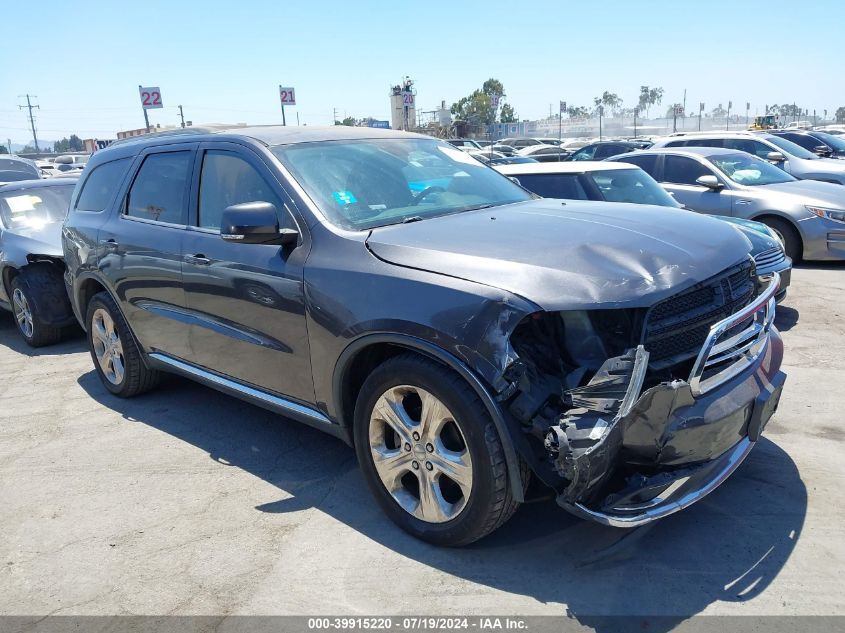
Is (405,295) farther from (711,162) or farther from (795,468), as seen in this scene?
(711,162)

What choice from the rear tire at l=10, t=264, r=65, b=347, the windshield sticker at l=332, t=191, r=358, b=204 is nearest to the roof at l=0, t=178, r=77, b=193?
the rear tire at l=10, t=264, r=65, b=347

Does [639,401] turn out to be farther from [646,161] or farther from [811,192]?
[646,161]

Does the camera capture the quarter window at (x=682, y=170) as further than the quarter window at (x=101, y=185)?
Yes

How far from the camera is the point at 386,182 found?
13.0ft

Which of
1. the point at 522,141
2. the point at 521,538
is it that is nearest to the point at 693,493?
the point at 521,538

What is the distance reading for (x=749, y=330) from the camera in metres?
3.12

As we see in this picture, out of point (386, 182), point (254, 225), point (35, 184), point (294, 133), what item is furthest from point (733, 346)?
point (35, 184)

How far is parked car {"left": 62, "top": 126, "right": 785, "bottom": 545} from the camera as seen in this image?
2686 mm

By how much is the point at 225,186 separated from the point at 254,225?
880mm

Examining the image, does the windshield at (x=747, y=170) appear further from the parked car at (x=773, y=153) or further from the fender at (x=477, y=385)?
the fender at (x=477, y=385)

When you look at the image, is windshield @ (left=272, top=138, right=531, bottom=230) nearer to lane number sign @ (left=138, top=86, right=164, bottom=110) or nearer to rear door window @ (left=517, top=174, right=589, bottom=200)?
rear door window @ (left=517, top=174, right=589, bottom=200)

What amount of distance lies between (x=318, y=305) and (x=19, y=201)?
21.1ft

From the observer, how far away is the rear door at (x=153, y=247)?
14.5 ft

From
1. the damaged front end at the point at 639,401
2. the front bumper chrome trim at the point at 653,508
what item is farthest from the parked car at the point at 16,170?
the front bumper chrome trim at the point at 653,508
